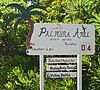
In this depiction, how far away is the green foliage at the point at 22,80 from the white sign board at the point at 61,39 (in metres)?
1.83

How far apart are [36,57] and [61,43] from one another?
100 inches

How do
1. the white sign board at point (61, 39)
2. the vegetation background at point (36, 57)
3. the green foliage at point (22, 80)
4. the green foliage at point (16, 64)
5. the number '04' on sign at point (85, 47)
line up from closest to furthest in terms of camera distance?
the white sign board at point (61, 39), the number '04' on sign at point (85, 47), the vegetation background at point (36, 57), the green foliage at point (22, 80), the green foliage at point (16, 64)

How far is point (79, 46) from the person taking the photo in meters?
6.64

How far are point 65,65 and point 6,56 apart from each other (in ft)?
9.77

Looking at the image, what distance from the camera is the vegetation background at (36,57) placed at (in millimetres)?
8094

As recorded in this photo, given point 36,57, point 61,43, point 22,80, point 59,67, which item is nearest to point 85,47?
point 61,43

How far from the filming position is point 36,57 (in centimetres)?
905

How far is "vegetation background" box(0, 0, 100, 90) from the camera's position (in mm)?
8094

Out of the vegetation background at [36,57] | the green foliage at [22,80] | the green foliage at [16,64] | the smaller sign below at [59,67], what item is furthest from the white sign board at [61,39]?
the green foliage at [16,64]

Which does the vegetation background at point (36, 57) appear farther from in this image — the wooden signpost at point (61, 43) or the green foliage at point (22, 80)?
the wooden signpost at point (61, 43)

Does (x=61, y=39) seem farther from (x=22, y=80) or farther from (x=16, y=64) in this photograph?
(x=16, y=64)

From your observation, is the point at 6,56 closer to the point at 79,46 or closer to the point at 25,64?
the point at 25,64

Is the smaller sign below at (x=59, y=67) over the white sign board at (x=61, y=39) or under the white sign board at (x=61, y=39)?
under

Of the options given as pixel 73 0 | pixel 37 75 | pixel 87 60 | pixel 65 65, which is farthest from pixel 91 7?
pixel 65 65
